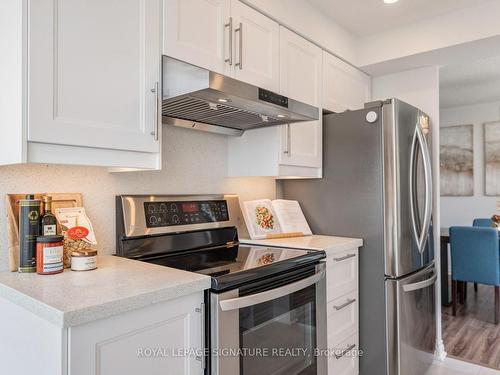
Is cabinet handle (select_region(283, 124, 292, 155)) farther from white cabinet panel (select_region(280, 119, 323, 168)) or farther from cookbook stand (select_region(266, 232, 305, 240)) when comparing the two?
cookbook stand (select_region(266, 232, 305, 240))

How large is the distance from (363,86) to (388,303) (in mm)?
1717

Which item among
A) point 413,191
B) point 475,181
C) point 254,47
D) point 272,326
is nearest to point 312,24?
point 254,47

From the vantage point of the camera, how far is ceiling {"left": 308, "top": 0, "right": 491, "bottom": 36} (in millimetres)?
2250

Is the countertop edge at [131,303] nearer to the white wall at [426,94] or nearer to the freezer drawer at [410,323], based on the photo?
the freezer drawer at [410,323]

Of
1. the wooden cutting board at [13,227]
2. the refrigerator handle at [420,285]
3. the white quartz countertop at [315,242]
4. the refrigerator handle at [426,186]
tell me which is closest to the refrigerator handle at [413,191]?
the refrigerator handle at [426,186]

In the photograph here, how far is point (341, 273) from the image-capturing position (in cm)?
198

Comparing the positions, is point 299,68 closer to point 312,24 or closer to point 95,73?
point 312,24

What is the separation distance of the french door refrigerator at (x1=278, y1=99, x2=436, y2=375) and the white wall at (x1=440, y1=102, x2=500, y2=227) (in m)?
3.26

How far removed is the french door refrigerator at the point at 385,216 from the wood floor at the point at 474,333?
531 mm

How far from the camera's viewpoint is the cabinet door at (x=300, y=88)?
6.68ft

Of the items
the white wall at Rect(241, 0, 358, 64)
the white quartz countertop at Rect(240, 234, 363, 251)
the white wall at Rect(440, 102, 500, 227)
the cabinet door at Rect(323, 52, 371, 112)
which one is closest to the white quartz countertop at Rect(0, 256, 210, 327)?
the white quartz countertop at Rect(240, 234, 363, 251)

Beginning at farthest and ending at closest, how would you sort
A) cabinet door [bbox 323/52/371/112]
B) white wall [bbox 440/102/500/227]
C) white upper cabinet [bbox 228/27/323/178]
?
white wall [bbox 440/102/500/227] < cabinet door [bbox 323/52/371/112] < white upper cabinet [bbox 228/27/323/178]

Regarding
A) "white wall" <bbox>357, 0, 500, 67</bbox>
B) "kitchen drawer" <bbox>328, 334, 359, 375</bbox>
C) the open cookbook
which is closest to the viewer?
"kitchen drawer" <bbox>328, 334, 359, 375</bbox>

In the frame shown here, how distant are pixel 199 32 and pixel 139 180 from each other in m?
0.73
